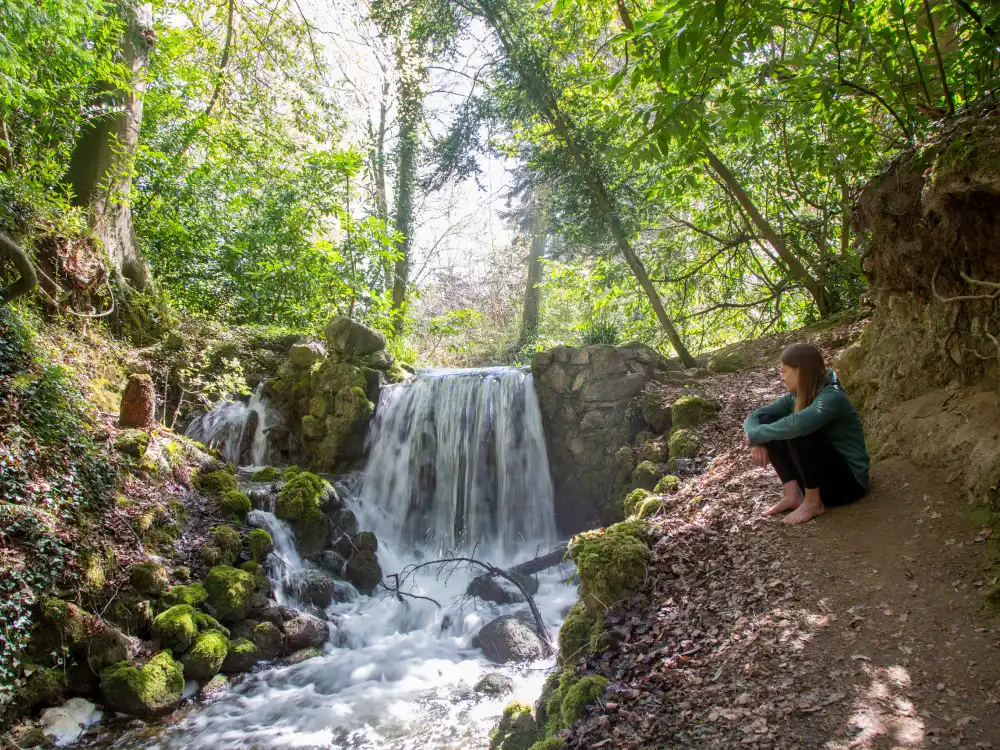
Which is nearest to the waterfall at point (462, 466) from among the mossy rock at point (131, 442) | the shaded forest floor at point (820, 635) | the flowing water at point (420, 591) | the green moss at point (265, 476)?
the flowing water at point (420, 591)

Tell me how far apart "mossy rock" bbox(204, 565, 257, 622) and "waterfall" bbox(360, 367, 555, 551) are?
10.4 feet

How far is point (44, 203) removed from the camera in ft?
21.9

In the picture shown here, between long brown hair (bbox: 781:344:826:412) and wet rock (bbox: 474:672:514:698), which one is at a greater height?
long brown hair (bbox: 781:344:826:412)

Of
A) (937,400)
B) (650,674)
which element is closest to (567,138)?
(937,400)

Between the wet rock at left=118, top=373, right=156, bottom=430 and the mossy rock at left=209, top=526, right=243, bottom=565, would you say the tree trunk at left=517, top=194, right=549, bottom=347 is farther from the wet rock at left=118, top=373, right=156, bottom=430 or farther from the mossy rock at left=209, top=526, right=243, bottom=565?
the wet rock at left=118, top=373, right=156, bottom=430

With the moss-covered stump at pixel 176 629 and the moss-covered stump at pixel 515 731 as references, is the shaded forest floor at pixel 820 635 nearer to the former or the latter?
the moss-covered stump at pixel 515 731

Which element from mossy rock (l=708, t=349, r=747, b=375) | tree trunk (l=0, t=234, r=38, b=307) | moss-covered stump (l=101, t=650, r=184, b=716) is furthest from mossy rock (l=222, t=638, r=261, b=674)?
mossy rock (l=708, t=349, r=747, b=375)

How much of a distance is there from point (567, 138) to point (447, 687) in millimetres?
8118

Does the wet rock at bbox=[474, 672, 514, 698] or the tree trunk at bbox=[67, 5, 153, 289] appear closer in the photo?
the wet rock at bbox=[474, 672, 514, 698]

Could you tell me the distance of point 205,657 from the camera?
497 centimetres

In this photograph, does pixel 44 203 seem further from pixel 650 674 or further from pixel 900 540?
pixel 900 540

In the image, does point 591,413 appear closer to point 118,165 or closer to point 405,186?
point 118,165

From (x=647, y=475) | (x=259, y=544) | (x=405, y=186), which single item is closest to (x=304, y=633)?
(x=259, y=544)

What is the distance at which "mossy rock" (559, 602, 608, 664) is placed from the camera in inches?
135
